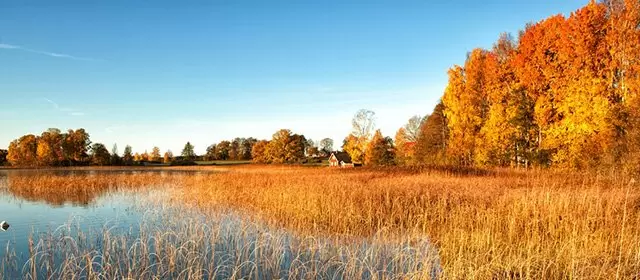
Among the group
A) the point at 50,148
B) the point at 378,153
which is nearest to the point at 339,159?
the point at 378,153

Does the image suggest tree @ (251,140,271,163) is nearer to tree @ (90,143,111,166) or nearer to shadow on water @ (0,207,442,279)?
tree @ (90,143,111,166)

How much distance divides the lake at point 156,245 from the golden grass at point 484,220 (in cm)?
44

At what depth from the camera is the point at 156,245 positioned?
271 inches

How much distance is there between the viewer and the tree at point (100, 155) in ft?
264

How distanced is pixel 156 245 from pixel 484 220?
644cm

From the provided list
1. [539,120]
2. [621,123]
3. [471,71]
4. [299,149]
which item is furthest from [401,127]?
[621,123]

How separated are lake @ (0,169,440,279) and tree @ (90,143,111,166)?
206ft

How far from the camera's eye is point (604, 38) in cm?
1931

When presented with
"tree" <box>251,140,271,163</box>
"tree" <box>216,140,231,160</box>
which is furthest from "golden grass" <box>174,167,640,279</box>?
"tree" <box>216,140,231,160</box>

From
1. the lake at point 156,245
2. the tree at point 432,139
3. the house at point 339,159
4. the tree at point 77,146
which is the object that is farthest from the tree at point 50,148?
the tree at point 432,139

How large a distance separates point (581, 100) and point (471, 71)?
9.64 metres

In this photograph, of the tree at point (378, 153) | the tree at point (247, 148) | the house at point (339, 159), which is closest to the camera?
the tree at point (378, 153)

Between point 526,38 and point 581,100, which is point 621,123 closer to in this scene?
point 581,100

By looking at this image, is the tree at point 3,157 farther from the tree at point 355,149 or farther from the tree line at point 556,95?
the tree line at point 556,95
